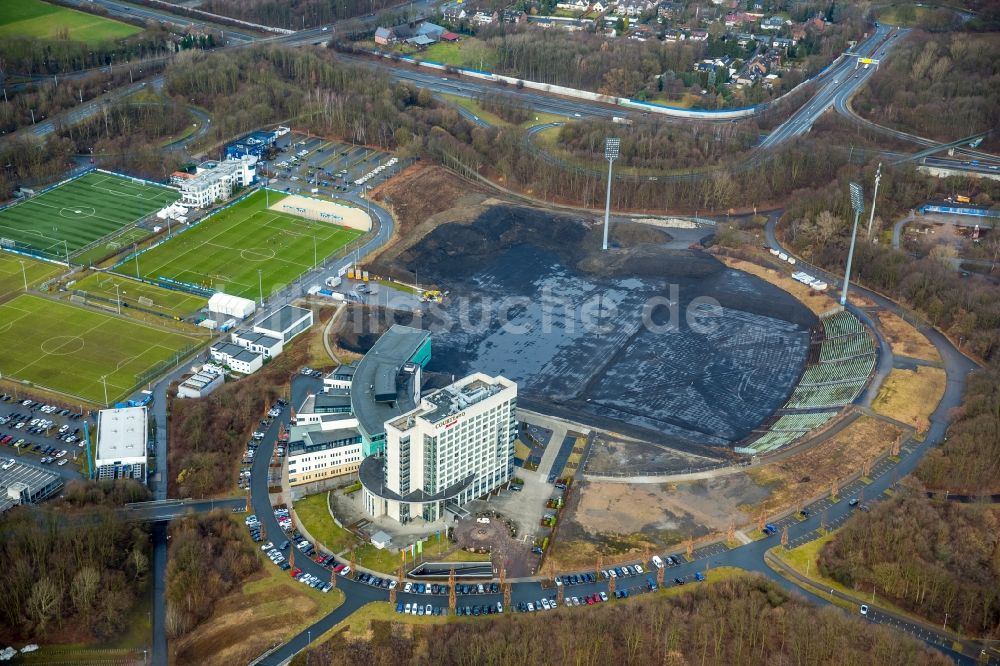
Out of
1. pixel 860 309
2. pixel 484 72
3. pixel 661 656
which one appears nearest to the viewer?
pixel 661 656

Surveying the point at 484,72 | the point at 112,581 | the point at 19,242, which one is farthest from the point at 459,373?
the point at 484,72

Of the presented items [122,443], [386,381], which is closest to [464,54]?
[386,381]

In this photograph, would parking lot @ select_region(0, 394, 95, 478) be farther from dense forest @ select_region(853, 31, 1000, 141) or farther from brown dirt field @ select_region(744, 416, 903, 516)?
dense forest @ select_region(853, 31, 1000, 141)

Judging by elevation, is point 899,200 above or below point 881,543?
above

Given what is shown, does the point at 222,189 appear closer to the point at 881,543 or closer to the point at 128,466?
the point at 128,466

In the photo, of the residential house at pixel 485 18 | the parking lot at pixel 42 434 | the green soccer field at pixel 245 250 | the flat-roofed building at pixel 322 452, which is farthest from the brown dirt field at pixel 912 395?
the residential house at pixel 485 18

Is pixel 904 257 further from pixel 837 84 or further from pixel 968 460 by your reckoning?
pixel 837 84

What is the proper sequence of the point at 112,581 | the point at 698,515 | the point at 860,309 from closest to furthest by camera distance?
the point at 112,581
the point at 698,515
the point at 860,309
